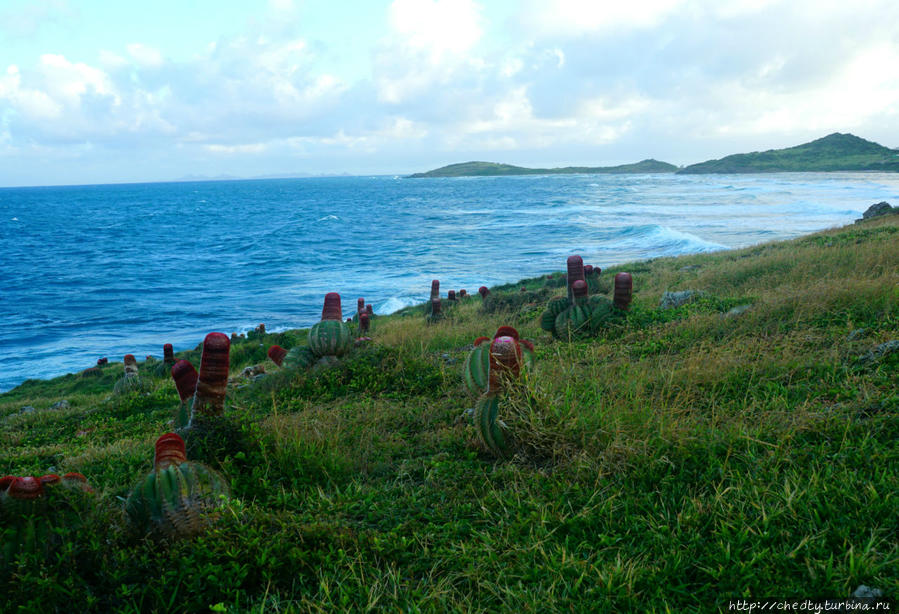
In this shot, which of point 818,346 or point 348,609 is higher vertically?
point 818,346

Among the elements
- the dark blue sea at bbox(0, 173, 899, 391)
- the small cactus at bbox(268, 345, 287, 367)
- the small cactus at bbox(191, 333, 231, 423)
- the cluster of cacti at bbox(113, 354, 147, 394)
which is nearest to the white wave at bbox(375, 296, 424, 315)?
the dark blue sea at bbox(0, 173, 899, 391)

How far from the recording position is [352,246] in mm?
47875

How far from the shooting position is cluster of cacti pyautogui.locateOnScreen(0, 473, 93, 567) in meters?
2.73

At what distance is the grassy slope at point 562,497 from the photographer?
2648 mm

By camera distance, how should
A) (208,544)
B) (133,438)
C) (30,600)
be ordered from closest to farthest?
(30,600), (208,544), (133,438)

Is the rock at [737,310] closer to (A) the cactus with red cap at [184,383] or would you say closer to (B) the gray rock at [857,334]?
(B) the gray rock at [857,334]

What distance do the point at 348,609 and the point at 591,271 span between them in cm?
1174

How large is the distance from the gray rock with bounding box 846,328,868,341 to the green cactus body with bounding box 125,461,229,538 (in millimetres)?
5463

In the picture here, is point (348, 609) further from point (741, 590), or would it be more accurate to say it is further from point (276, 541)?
point (741, 590)

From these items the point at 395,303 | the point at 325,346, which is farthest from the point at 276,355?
the point at 395,303

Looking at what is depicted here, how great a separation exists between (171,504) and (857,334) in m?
5.91

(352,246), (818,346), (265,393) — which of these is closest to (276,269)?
(352,246)

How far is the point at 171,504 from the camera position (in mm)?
3049

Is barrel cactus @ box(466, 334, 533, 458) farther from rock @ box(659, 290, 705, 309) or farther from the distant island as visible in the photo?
the distant island
